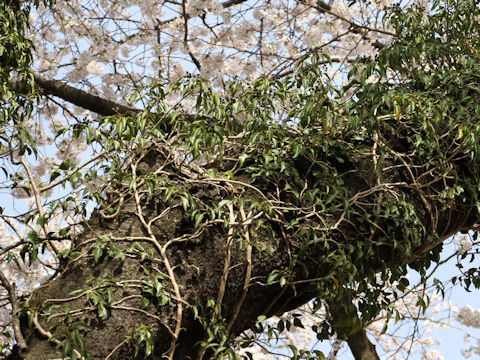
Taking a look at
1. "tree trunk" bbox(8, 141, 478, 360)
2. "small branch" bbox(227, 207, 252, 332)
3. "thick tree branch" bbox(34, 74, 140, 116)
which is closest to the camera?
"tree trunk" bbox(8, 141, 478, 360)

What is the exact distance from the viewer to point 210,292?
192 centimetres

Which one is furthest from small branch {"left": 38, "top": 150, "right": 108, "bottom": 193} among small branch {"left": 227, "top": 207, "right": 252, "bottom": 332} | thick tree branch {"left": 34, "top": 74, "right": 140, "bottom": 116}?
thick tree branch {"left": 34, "top": 74, "right": 140, "bottom": 116}

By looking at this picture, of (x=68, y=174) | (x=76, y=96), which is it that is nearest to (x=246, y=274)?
(x=68, y=174)

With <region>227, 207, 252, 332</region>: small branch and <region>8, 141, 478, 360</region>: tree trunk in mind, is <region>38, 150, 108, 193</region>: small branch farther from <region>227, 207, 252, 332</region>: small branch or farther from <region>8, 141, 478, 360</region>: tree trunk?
<region>227, 207, 252, 332</region>: small branch

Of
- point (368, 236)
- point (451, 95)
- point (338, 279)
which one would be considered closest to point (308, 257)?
point (338, 279)

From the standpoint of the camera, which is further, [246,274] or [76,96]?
[76,96]

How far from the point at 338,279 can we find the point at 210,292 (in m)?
0.47

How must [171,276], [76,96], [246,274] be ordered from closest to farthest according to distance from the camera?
1. [171,276]
2. [246,274]
3. [76,96]

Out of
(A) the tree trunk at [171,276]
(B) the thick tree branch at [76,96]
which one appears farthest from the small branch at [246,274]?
(B) the thick tree branch at [76,96]

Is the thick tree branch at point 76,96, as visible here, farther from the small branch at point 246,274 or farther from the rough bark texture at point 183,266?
the small branch at point 246,274

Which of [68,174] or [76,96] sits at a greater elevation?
[76,96]

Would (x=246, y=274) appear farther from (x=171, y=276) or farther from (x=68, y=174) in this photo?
(x=68, y=174)

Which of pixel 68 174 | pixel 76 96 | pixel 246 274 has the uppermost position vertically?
pixel 76 96

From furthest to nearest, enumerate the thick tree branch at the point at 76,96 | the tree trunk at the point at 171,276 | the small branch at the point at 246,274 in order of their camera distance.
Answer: the thick tree branch at the point at 76,96
the small branch at the point at 246,274
the tree trunk at the point at 171,276
